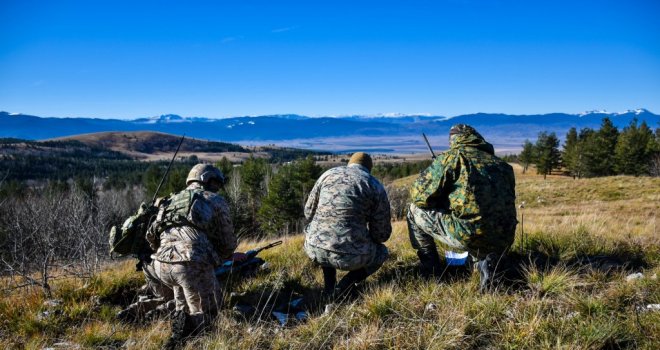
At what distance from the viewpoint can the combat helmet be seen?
4.52 m

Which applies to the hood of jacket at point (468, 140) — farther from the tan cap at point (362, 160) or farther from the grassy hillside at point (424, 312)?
the grassy hillside at point (424, 312)

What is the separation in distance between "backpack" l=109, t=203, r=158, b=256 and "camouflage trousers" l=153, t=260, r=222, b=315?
2.24 feet

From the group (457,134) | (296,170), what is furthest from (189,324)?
(296,170)

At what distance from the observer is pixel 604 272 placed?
4184 millimetres

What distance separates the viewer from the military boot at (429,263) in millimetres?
4586

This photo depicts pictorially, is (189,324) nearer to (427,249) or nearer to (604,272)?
(427,249)

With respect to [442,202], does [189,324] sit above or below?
below

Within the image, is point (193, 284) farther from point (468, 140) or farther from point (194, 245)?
point (468, 140)

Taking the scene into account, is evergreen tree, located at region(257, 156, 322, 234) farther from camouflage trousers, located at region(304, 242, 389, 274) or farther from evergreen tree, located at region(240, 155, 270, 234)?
camouflage trousers, located at region(304, 242, 389, 274)

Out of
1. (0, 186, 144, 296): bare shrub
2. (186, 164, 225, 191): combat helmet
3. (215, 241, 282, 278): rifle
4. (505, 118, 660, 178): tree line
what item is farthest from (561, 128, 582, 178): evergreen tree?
(186, 164, 225, 191): combat helmet

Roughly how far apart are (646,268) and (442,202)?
2.47 meters

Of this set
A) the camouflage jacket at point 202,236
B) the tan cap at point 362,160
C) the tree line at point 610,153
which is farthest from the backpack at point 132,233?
the tree line at point 610,153

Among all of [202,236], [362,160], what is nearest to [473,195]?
[362,160]

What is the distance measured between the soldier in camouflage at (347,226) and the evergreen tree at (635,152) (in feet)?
167
